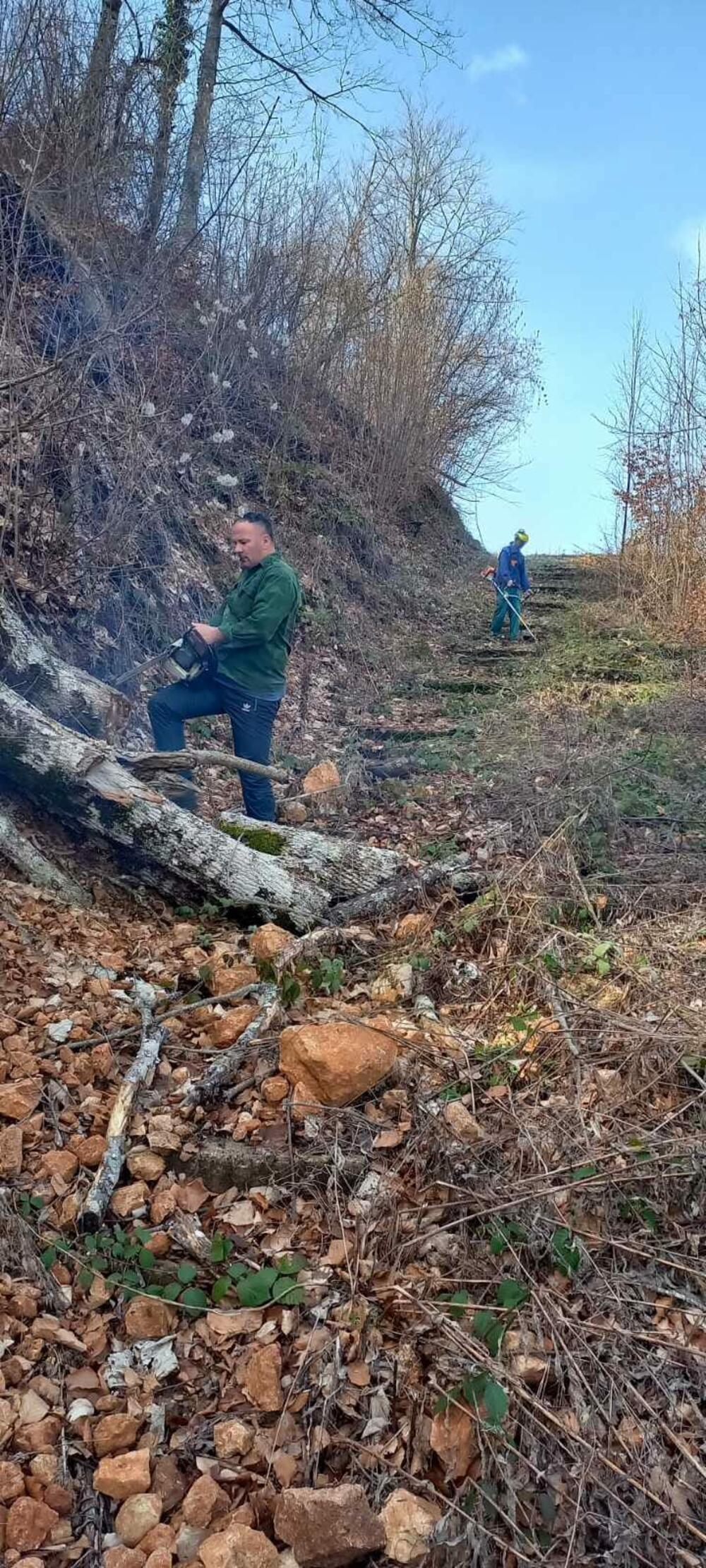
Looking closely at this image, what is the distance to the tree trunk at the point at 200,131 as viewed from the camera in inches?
335

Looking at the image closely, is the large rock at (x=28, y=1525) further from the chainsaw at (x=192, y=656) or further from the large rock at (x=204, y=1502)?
the chainsaw at (x=192, y=656)

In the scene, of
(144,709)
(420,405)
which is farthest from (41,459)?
(420,405)

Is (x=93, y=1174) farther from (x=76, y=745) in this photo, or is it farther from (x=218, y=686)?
(x=218, y=686)

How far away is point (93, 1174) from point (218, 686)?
323 cm

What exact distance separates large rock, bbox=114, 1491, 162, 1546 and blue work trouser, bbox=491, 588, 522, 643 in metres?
10.9

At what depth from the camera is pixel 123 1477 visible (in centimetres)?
166

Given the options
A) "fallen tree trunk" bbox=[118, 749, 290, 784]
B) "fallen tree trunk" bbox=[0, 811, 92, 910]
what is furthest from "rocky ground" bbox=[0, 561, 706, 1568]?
"fallen tree trunk" bbox=[118, 749, 290, 784]

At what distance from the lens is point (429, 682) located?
919 cm

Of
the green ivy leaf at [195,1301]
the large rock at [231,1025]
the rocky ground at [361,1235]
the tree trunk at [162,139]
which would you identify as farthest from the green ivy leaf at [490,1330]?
the tree trunk at [162,139]

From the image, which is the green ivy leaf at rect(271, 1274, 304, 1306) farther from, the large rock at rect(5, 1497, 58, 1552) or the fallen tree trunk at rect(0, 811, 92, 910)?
the fallen tree trunk at rect(0, 811, 92, 910)

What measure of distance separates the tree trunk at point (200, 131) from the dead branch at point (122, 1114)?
290 inches

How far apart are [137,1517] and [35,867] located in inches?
101

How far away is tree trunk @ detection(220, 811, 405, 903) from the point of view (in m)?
4.00

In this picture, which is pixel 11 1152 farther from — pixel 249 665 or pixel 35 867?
pixel 249 665
